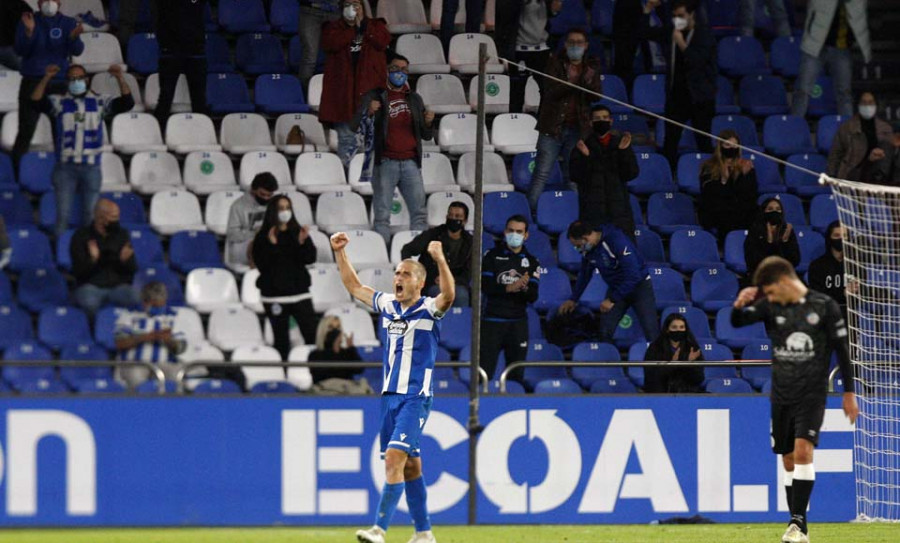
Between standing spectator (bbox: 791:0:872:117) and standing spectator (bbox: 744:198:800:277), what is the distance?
9.95ft

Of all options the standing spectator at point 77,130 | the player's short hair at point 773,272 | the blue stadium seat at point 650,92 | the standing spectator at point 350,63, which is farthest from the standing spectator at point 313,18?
the player's short hair at point 773,272

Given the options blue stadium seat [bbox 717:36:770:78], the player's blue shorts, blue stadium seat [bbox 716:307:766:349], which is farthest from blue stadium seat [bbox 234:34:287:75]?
the player's blue shorts

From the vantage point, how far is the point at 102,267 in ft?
41.3

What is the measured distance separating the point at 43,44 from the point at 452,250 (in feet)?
15.5

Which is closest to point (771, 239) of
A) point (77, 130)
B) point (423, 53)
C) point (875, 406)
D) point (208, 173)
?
point (875, 406)

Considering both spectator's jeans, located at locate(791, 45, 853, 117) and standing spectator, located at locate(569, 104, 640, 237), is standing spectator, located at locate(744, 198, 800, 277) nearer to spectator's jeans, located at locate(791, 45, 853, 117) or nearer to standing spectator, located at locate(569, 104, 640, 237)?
standing spectator, located at locate(569, 104, 640, 237)

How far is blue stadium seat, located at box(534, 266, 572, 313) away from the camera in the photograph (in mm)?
13805

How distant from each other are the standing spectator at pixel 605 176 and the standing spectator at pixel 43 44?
201 inches

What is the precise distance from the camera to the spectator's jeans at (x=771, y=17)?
17188mm

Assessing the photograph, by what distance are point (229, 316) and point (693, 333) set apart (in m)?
4.36

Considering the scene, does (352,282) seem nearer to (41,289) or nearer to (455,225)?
(455,225)

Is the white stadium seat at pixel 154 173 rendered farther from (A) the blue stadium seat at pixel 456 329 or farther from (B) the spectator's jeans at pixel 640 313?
(B) the spectator's jeans at pixel 640 313

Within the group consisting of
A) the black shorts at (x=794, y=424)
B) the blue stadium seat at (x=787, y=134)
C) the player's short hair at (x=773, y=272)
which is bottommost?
the black shorts at (x=794, y=424)

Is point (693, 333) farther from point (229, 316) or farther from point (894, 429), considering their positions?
point (229, 316)
